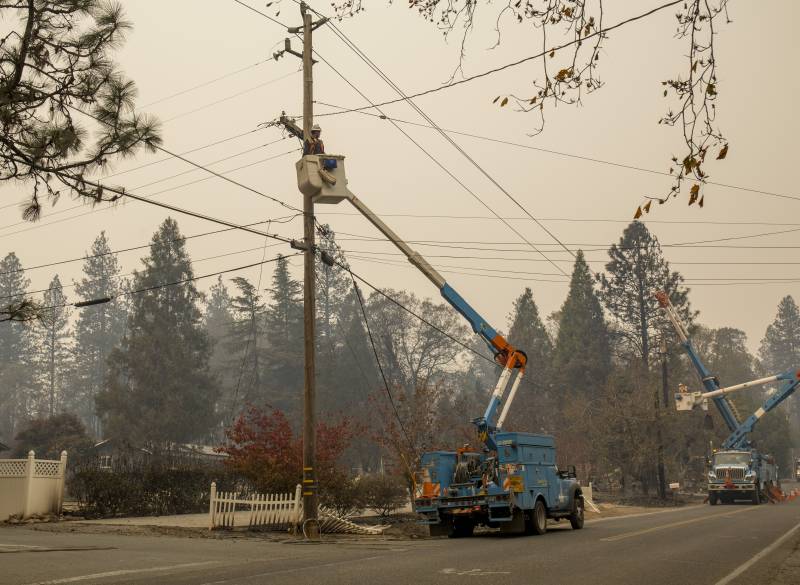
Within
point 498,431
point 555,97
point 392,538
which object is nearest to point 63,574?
point 555,97

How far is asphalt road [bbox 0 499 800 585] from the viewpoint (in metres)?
11.7

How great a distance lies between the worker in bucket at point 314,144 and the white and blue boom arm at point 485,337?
1.41m

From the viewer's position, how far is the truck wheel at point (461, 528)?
72.4 feet

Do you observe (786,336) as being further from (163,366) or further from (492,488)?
(492,488)

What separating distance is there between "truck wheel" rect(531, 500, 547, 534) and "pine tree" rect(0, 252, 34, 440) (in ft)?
317

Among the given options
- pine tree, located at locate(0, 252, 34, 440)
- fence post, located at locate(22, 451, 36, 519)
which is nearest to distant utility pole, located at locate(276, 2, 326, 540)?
fence post, located at locate(22, 451, 36, 519)

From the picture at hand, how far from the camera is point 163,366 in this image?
72.8 m

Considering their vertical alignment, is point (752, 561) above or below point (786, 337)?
below

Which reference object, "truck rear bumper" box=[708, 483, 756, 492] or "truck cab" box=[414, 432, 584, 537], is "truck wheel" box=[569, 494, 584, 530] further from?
"truck rear bumper" box=[708, 483, 756, 492]

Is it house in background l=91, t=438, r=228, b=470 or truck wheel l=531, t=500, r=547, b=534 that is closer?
truck wheel l=531, t=500, r=547, b=534

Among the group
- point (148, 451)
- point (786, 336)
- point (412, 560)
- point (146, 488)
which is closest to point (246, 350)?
point (148, 451)

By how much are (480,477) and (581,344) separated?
67950 millimetres

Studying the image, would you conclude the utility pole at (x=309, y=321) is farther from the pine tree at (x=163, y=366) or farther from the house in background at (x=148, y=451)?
the pine tree at (x=163, y=366)

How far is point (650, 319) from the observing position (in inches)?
3295
